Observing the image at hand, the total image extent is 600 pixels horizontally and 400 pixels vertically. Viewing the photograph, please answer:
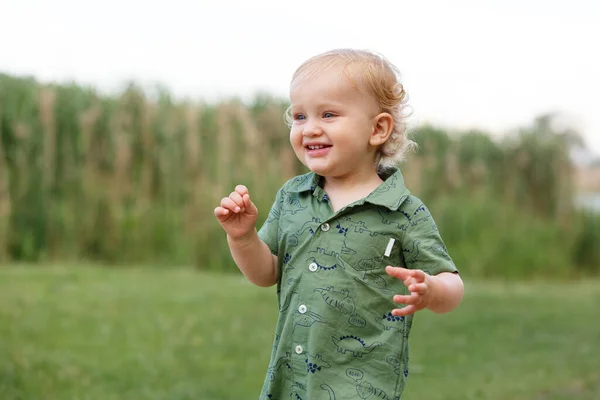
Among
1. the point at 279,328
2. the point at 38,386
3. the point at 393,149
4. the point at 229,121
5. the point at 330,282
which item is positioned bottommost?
the point at 38,386

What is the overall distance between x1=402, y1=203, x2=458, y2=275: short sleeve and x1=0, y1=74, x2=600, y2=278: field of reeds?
8.10 meters

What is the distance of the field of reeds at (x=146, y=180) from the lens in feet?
33.4

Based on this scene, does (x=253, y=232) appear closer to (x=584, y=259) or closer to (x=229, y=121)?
(x=229, y=121)

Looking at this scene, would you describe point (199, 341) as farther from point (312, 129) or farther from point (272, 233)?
point (312, 129)

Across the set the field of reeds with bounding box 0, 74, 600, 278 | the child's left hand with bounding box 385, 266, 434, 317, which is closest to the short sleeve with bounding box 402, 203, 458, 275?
the child's left hand with bounding box 385, 266, 434, 317

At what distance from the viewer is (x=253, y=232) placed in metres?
2.47

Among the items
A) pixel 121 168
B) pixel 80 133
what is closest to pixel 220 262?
pixel 121 168

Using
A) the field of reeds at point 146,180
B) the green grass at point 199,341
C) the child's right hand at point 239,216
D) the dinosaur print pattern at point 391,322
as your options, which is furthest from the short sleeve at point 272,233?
the field of reeds at point 146,180

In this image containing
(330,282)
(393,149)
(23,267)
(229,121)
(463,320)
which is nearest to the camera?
(330,282)

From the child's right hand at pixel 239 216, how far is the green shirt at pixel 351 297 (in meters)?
0.16

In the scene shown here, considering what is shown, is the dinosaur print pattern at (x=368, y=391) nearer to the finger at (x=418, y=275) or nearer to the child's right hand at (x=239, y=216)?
the finger at (x=418, y=275)

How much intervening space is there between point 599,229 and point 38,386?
1215cm

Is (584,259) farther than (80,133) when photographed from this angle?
Yes

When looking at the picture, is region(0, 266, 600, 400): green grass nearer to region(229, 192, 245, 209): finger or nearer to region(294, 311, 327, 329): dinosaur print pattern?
A: region(294, 311, 327, 329): dinosaur print pattern
